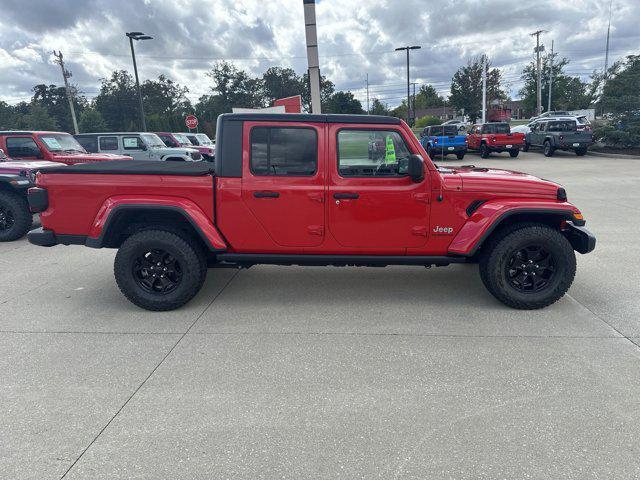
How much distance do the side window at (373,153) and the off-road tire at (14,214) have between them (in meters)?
6.04

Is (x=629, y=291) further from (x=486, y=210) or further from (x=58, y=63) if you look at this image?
(x=58, y=63)

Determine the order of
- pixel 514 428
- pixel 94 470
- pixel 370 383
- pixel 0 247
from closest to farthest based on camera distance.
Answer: pixel 94 470 → pixel 514 428 → pixel 370 383 → pixel 0 247

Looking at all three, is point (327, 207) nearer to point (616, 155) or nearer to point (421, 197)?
point (421, 197)

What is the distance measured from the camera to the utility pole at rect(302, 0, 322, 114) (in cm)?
980

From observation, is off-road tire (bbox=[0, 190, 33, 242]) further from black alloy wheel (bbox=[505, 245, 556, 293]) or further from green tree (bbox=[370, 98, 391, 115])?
green tree (bbox=[370, 98, 391, 115])

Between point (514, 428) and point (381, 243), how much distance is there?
2000 mm

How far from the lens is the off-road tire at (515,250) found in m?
3.95

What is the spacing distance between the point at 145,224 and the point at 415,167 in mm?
2663

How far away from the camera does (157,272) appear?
421 centimetres

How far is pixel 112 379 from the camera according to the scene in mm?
3031

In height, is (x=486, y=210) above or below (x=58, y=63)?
below

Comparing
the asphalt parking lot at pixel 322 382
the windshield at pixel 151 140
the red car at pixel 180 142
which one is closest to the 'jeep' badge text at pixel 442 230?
the asphalt parking lot at pixel 322 382

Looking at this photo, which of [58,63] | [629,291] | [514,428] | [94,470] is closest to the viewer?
[94,470]

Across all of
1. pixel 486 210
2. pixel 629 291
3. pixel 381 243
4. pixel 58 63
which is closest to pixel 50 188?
pixel 381 243
